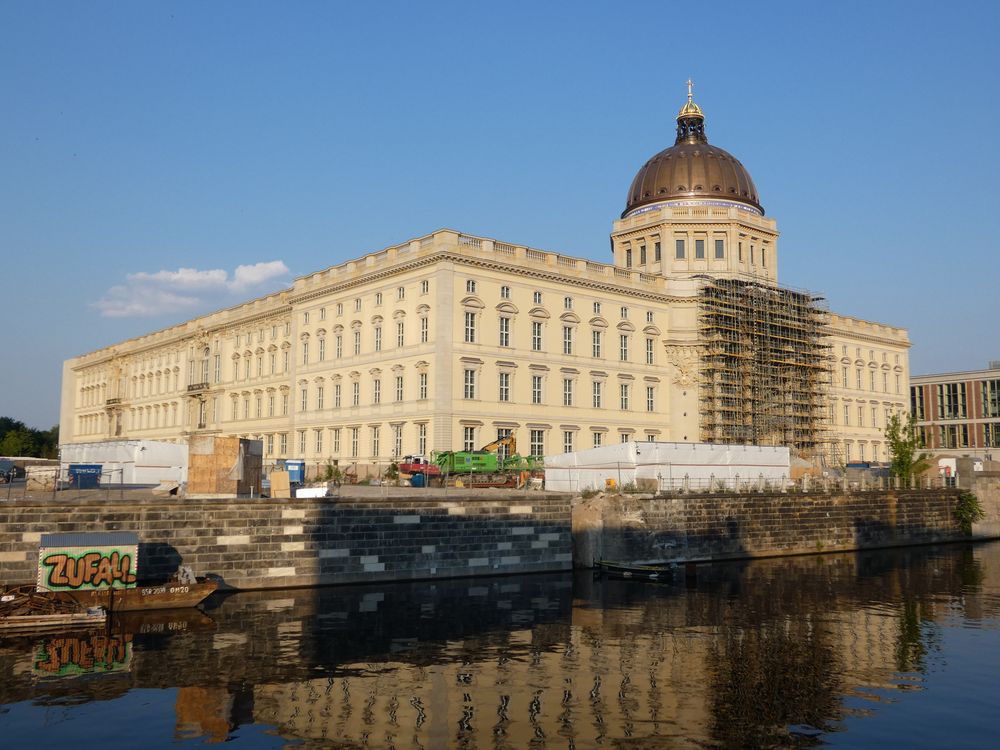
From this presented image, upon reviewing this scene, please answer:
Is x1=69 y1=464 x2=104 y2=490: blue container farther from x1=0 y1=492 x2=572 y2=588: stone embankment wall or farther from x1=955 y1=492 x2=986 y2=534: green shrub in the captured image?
x1=955 y1=492 x2=986 y2=534: green shrub

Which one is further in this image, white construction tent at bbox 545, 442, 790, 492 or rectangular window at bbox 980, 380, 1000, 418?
rectangular window at bbox 980, 380, 1000, 418

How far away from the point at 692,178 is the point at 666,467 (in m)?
43.4

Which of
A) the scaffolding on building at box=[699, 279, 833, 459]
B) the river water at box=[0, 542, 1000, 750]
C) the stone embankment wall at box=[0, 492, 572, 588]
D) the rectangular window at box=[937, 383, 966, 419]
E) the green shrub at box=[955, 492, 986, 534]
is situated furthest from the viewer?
the rectangular window at box=[937, 383, 966, 419]

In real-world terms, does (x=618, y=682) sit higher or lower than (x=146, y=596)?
lower

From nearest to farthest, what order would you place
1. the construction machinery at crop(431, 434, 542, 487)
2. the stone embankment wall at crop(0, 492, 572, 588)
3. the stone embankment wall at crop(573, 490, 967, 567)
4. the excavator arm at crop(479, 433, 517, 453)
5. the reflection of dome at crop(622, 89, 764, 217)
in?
1. the stone embankment wall at crop(0, 492, 572, 588)
2. the stone embankment wall at crop(573, 490, 967, 567)
3. the construction machinery at crop(431, 434, 542, 487)
4. the excavator arm at crop(479, 433, 517, 453)
5. the reflection of dome at crop(622, 89, 764, 217)

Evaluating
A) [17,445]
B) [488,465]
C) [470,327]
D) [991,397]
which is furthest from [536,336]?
[17,445]

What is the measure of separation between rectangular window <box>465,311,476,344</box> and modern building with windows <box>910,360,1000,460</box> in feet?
249

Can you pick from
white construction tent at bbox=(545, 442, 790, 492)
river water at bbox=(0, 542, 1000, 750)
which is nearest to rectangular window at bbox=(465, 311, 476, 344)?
white construction tent at bbox=(545, 442, 790, 492)

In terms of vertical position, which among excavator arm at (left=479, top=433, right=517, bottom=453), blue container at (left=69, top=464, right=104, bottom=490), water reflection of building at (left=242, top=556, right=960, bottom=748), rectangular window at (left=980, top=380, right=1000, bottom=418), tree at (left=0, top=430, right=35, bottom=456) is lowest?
water reflection of building at (left=242, top=556, right=960, bottom=748)

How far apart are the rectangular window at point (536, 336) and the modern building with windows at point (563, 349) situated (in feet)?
0.50

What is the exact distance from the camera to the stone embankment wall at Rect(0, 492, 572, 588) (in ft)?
109

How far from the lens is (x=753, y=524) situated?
52000 millimetres

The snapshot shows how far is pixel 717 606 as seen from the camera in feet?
115

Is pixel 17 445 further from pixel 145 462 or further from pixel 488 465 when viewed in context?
pixel 488 465
